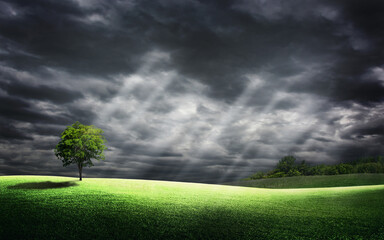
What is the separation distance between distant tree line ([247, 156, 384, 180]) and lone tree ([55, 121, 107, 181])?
13119cm

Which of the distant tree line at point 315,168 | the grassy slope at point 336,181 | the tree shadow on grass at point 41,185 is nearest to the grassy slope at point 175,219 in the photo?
the tree shadow on grass at point 41,185

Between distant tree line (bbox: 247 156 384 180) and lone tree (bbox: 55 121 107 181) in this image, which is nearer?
lone tree (bbox: 55 121 107 181)

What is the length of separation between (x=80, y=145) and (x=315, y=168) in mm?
157951

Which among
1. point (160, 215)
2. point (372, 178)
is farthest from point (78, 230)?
point (372, 178)

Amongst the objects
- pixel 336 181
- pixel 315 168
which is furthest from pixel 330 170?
pixel 336 181

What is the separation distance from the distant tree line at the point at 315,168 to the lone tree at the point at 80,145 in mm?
131193

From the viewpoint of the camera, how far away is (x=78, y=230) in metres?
17.0

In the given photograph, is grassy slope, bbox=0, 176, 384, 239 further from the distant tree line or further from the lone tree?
the distant tree line

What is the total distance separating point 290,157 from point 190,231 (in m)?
166

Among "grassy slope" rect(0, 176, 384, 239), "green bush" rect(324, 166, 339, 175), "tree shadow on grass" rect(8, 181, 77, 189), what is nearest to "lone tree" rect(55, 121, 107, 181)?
"tree shadow on grass" rect(8, 181, 77, 189)

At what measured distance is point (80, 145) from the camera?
4209 centimetres

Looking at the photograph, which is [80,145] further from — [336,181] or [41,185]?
[336,181]

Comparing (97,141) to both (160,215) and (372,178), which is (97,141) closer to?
(160,215)

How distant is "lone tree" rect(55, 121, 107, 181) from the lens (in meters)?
41.9
